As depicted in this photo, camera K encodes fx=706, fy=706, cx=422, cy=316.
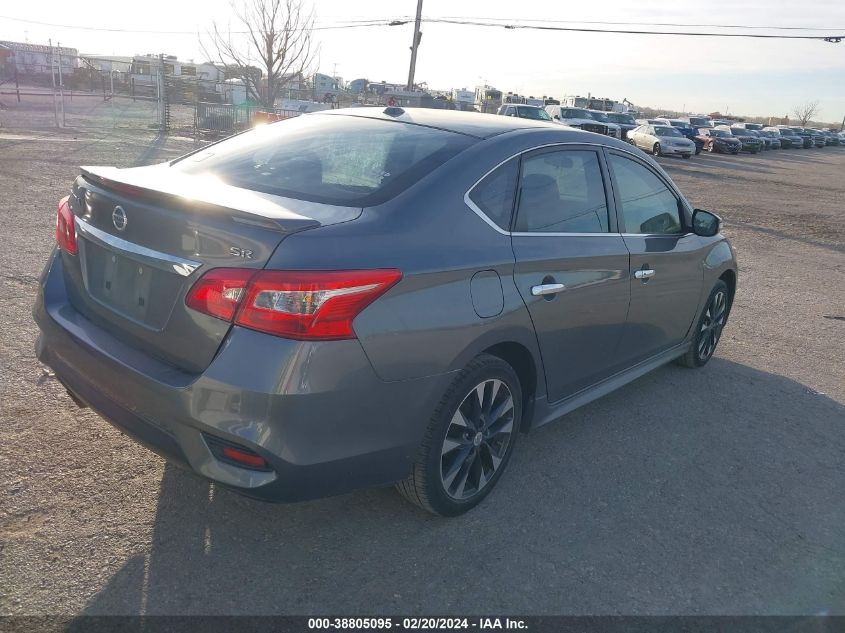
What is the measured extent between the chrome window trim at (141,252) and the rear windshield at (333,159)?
0.60 m

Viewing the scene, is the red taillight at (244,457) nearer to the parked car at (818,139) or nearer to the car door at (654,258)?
the car door at (654,258)

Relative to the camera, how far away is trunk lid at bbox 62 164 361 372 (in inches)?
97.0

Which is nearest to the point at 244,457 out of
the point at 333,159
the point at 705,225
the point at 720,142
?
the point at 333,159

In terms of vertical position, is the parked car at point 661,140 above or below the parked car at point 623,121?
below

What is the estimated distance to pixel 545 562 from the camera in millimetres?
2945

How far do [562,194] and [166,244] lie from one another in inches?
78.1

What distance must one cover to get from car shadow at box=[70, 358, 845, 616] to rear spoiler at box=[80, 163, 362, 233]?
111 cm

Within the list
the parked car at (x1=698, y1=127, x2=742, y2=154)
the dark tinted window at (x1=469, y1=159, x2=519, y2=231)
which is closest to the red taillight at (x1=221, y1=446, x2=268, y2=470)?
the dark tinted window at (x1=469, y1=159, x2=519, y2=231)

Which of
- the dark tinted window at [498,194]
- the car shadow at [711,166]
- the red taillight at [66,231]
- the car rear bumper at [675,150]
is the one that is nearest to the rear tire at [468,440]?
the dark tinted window at [498,194]

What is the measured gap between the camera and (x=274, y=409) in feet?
7.84

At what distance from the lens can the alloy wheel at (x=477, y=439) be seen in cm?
306

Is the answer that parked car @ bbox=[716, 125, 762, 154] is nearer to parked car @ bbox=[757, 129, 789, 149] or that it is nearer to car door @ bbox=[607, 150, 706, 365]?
parked car @ bbox=[757, 129, 789, 149]

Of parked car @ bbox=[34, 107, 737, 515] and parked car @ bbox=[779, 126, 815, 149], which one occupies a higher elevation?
parked car @ bbox=[779, 126, 815, 149]

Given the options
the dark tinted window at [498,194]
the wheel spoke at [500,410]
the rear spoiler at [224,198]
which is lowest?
the wheel spoke at [500,410]
